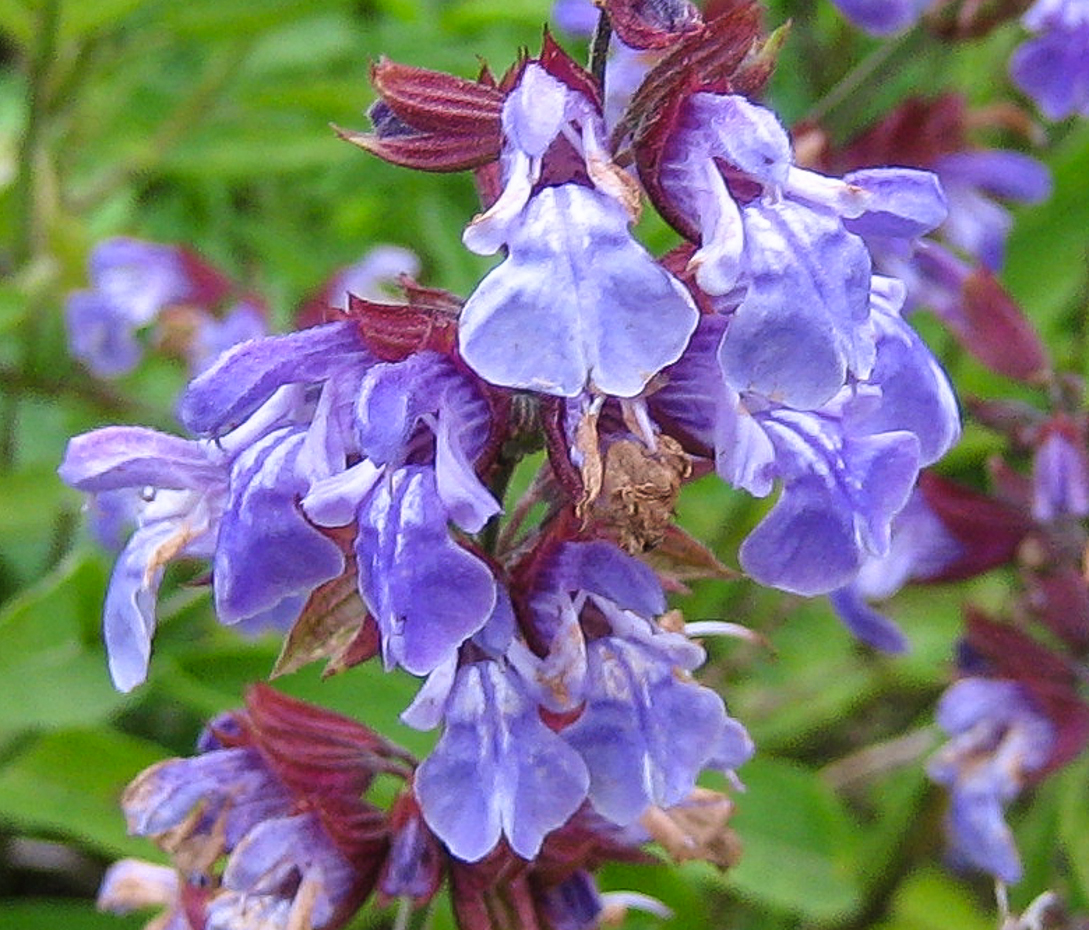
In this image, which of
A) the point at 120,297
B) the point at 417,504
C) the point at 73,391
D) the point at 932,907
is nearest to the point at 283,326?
the point at 120,297

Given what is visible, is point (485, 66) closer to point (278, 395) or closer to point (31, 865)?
point (278, 395)

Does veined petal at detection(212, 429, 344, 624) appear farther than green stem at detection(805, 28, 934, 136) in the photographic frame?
No

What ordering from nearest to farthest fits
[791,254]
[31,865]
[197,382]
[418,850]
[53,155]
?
[791,254] < [197,382] < [418,850] < [31,865] < [53,155]

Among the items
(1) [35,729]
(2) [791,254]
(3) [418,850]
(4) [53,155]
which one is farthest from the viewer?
(4) [53,155]

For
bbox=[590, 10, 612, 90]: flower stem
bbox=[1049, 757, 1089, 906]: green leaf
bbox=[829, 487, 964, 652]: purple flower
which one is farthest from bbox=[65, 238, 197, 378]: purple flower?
bbox=[590, 10, 612, 90]: flower stem

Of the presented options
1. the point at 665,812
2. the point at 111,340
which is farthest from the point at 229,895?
the point at 111,340

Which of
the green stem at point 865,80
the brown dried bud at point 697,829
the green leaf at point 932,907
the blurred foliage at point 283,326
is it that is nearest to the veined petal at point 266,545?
the brown dried bud at point 697,829

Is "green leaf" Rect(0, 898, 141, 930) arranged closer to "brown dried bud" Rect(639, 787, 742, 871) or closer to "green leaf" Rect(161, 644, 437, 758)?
"green leaf" Rect(161, 644, 437, 758)

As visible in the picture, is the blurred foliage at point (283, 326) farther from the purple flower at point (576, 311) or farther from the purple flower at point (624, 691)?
the purple flower at point (576, 311)
